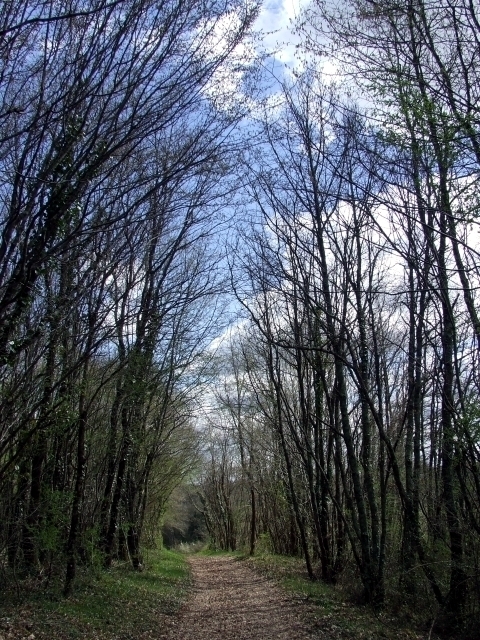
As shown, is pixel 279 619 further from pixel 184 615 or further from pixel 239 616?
pixel 184 615

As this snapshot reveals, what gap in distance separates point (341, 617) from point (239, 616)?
2238mm

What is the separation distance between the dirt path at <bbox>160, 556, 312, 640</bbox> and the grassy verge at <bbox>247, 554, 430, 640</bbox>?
27cm

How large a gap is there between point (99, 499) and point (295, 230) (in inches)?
326

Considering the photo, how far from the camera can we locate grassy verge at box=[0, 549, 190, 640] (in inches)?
295

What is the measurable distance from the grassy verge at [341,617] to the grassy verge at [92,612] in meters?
2.53

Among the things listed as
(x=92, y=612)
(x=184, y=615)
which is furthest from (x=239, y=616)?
(x=92, y=612)

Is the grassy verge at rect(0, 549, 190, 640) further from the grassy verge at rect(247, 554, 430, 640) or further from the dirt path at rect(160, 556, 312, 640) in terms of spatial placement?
the grassy verge at rect(247, 554, 430, 640)

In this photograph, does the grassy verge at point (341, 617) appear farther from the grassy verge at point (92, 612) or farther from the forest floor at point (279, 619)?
the grassy verge at point (92, 612)

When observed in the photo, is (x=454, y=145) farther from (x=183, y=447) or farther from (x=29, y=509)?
(x=183, y=447)

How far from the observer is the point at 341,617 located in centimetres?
927

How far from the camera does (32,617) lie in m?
7.79

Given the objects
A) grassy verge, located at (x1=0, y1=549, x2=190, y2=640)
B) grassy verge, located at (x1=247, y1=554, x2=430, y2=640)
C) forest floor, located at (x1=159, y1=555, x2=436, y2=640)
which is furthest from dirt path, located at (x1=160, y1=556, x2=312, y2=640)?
grassy verge, located at (x1=0, y1=549, x2=190, y2=640)

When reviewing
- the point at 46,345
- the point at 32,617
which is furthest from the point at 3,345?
the point at 32,617

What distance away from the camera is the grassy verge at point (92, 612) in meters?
7.48
